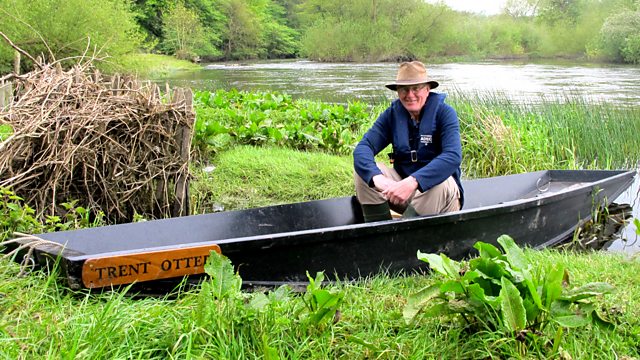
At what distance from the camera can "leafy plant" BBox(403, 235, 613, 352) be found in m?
2.31

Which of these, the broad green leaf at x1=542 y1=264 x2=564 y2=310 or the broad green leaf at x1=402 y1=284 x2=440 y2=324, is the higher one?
the broad green leaf at x1=542 y1=264 x2=564 y2=310

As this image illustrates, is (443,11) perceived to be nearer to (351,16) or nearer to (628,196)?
(351,16)

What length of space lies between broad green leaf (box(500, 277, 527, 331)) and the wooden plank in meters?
1.39

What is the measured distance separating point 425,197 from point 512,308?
1.90 meters

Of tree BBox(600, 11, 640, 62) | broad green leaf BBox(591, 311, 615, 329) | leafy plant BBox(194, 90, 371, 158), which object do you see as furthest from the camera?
tree BBox(600, 11, 640, 62)

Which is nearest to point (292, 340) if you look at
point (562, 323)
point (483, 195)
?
point (562, 323)

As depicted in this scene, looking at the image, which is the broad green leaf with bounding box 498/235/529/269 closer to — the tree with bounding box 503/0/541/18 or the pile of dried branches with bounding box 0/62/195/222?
the pile of dried branches with bounding box 0/62/195/222

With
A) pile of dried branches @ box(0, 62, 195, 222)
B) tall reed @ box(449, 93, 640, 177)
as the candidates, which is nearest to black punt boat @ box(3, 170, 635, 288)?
pile of dried branches @ box(0, 62, 195, 222)

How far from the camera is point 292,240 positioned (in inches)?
138

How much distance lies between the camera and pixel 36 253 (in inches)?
119

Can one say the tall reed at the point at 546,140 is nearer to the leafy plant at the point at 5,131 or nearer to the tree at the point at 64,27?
the leafy plant at the point at 5,131

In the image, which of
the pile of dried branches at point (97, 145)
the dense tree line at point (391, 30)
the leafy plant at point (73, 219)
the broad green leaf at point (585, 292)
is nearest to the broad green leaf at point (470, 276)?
the broad green leaf at point (585, 292)

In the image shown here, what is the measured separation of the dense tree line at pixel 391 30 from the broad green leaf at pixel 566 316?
35499mm

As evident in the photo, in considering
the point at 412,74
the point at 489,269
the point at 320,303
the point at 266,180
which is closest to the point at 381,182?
the point at 412,74
